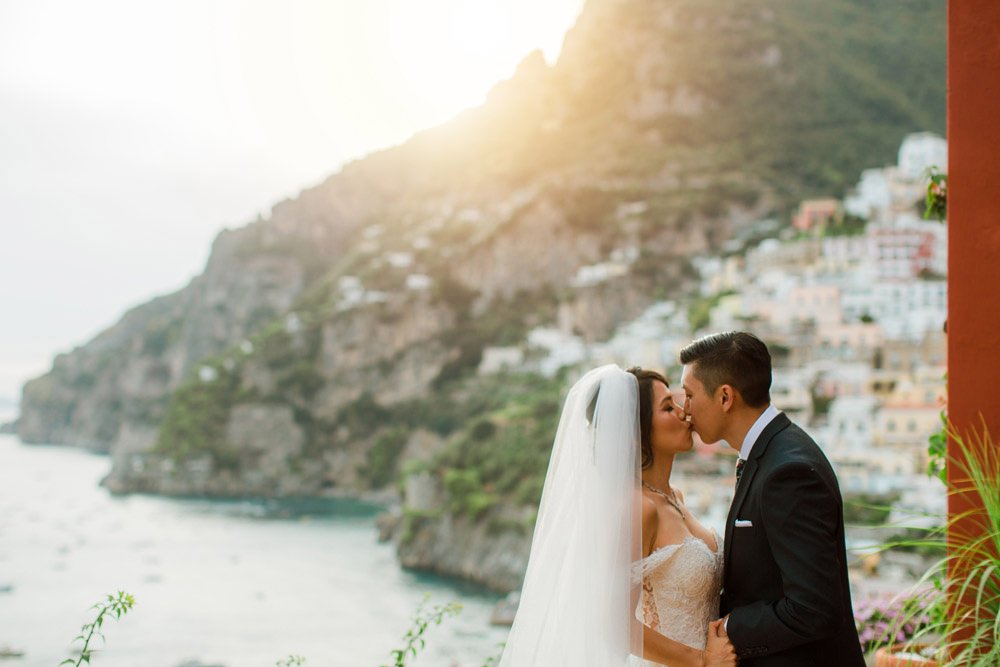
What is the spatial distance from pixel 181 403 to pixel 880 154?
5166cm

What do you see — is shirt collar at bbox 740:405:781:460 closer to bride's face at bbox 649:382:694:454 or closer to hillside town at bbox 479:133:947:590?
bride's face at bbox 649:382:694:454

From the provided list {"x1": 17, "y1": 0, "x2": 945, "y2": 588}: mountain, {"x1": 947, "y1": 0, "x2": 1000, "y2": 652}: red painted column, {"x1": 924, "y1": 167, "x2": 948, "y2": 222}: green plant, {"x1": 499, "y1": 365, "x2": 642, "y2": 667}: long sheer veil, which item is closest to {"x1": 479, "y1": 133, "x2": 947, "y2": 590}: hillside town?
{"x1": 17, "y1": 0, "x2": 945, "y2": 588}: mountain

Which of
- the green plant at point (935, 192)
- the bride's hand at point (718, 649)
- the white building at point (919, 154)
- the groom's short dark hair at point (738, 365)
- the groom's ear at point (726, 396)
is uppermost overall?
the white building at point (919, 154)

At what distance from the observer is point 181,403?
2435 inches

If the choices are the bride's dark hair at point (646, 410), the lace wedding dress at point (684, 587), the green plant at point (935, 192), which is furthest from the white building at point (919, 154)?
the lace wedding dress at point (684, 587)

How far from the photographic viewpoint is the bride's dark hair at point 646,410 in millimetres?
2098

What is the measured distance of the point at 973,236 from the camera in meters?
2.13

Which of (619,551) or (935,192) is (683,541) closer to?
(619,551)

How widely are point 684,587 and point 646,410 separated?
1.36 feet

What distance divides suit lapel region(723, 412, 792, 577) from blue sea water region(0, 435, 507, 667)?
961cm

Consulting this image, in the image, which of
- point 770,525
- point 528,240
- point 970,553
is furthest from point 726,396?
point 528,240

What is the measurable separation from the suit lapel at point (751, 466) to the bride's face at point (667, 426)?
285mm

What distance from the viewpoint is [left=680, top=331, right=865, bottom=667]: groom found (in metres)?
1.53

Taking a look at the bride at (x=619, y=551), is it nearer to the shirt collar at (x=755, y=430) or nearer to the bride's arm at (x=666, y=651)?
the bride's arm at (x=666, y=651)
